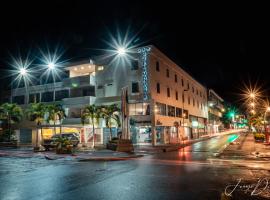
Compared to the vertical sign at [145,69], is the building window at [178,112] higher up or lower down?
lower down

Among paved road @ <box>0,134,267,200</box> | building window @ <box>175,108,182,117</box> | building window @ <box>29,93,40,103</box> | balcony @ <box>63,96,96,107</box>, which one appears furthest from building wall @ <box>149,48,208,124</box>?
paved road @ <box>0,134,267,200</box>

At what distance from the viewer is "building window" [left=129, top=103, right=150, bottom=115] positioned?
3803 centimetres

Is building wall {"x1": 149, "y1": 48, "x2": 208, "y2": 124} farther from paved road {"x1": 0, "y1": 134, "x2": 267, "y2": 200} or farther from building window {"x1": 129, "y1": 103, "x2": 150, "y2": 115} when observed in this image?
paved road {"x1": 0, "y1": 134, "x2": 267, "y2": 200}

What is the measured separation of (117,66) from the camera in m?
40.0

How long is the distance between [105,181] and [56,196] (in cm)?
274

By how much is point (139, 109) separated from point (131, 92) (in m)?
2.71

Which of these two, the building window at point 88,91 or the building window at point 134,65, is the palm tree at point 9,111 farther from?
the building window at point 134,65

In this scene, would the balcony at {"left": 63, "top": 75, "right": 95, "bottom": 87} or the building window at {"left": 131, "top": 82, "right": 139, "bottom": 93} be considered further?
the balcony at {"left": 63, "top": 75, "right": 95, "bottom": 87}

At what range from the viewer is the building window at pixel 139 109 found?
38.0 meters

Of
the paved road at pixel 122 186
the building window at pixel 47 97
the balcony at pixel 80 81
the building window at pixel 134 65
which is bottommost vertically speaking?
the paved road at pixel 122 186

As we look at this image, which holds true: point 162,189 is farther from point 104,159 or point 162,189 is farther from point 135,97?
point 135,97

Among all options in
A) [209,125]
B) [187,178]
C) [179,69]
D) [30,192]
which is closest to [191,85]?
[179,69]

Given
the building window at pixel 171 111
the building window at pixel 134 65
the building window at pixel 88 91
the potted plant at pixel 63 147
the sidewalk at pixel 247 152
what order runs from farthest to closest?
1. the building window at pixel 171 111
2. the building window at pixel 88 91
3. the building window at pixel 134 65
4. the potted plant at pixel 63 147
5. the sidewalk at pixel 247 152

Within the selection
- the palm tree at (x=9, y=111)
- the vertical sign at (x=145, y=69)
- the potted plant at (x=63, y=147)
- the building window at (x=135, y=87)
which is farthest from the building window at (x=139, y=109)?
the palm tree at (x=9, y=111)
